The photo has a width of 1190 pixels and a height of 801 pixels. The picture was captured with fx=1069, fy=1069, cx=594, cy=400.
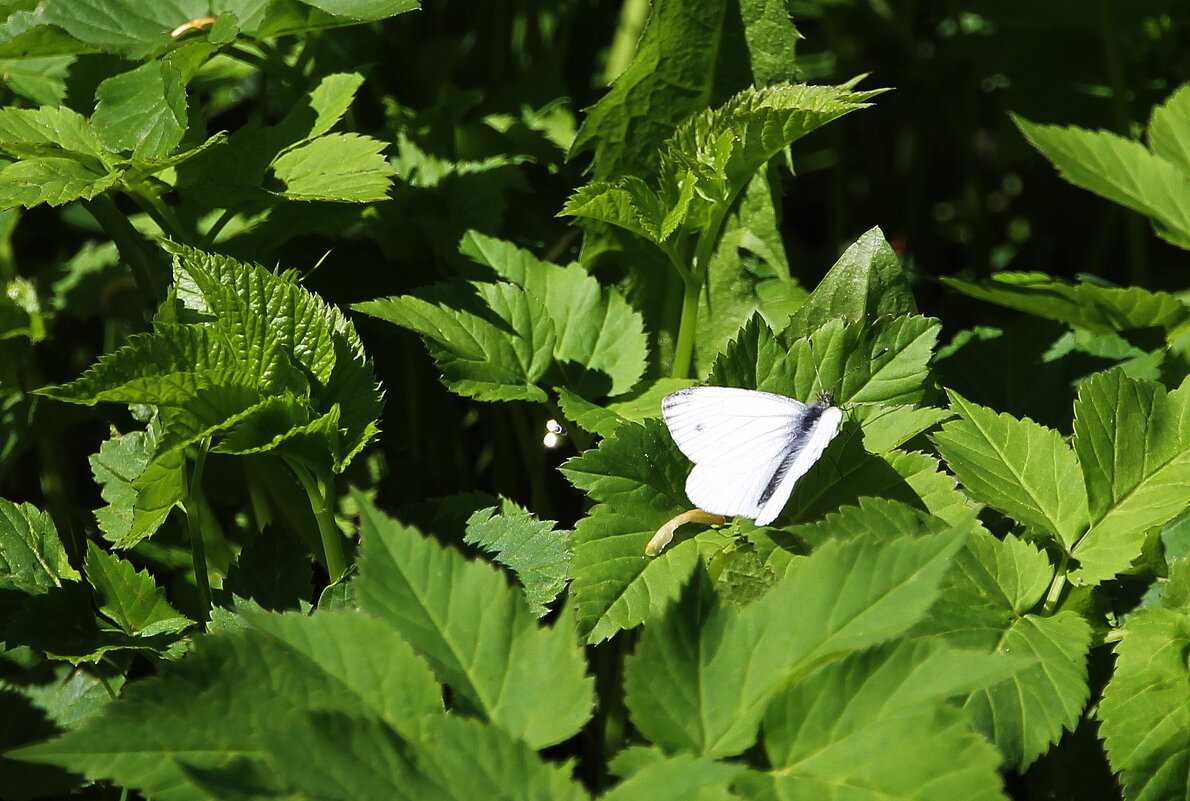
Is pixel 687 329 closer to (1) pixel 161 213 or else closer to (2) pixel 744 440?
(2) pixel 744 440

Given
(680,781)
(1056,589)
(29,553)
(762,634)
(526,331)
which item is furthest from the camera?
(526,331)

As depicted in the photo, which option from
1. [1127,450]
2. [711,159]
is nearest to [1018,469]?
[1127,450]

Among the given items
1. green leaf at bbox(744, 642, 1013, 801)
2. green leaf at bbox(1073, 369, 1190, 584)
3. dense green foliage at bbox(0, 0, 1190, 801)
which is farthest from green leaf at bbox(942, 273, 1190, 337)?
green leaf at bbox(744, 642, 1013, 801)

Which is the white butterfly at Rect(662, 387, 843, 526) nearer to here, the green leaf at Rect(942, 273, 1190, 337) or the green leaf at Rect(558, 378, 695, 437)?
the green leaf at Rect(558, 378, 695, 437)

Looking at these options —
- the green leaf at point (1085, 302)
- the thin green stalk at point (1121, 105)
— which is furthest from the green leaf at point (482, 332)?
the thin green stalk at point (1121, 105)

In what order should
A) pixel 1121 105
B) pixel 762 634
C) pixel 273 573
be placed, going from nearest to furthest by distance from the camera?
pixel 762 634, pixel 273 573, pixel 1121 105
